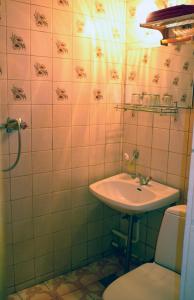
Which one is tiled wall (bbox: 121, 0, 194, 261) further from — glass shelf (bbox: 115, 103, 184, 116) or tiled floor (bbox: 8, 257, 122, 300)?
tiled floor (bbox: 8, 257, 122, 300)

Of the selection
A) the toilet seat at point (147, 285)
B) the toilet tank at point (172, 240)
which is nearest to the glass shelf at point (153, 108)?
the toilet tank at point (172, 240)

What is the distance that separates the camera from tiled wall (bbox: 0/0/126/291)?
1.88m

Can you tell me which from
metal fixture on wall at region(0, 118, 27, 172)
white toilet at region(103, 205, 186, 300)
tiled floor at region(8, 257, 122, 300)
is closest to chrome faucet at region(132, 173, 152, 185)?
white toilet at region(103, 205, 186, 300)

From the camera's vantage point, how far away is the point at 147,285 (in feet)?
5.32

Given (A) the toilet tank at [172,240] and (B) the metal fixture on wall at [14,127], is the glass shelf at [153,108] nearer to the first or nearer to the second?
(A) the toilet tank at [172,240]

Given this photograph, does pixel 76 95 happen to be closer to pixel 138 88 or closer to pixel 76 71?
pixel 76 71

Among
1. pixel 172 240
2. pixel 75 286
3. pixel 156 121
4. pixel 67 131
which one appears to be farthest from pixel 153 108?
pixel 75 286

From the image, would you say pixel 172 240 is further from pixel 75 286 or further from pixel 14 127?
pixel 14 127

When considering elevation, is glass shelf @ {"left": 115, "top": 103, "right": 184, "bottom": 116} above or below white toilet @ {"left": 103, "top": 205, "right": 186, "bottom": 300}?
above

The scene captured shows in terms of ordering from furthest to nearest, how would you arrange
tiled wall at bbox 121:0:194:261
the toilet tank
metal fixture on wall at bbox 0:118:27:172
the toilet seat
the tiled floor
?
the tiled floor
tiled wall at bbox 121:0:194:261
metal fixture on wall at bbox 0:118:27:172
the toilet tank
the toilet seat

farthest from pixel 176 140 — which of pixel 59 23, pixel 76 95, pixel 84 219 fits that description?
pixel 59 23

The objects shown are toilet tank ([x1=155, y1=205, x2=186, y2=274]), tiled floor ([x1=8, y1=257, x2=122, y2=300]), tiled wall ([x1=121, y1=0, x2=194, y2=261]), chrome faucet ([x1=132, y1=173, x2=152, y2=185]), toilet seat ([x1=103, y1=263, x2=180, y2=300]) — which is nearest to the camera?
toilet seat ([x1=103, y1=263, x2=180, y2=300])

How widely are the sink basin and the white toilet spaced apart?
7.3 inches

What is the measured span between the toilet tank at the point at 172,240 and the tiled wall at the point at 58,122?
2.49 ft
